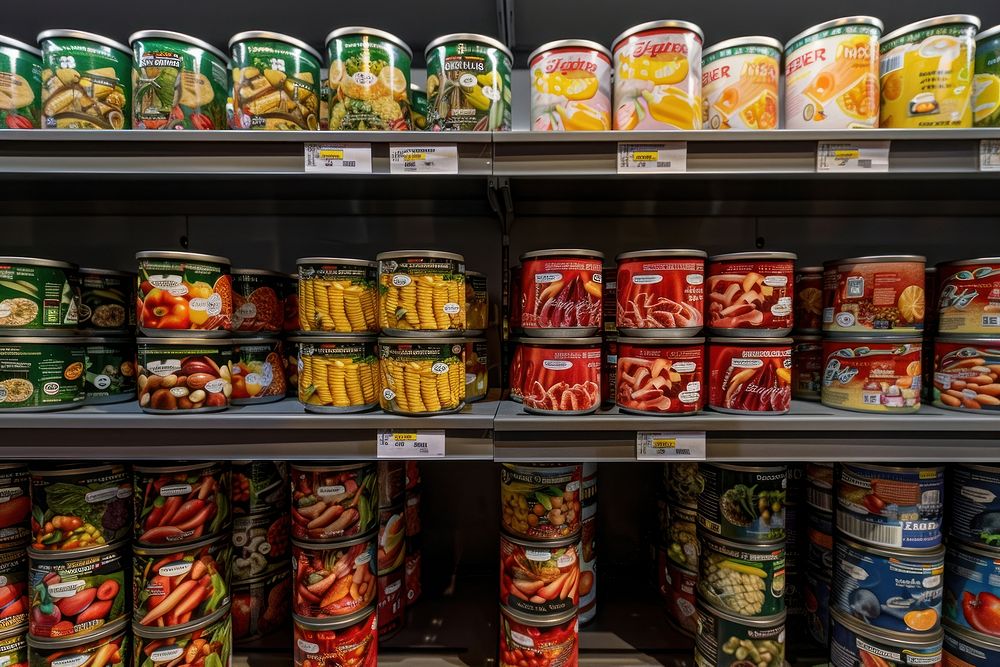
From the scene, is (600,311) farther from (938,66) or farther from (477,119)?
(938,66)

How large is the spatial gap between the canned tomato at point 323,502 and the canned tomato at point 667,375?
775mm

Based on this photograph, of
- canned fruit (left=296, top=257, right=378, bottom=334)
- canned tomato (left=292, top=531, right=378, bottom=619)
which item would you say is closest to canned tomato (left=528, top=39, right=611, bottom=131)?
canned fruit (left=296, top=257, right=378, bottom=334)

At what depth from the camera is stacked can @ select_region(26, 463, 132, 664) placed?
117 centimetres

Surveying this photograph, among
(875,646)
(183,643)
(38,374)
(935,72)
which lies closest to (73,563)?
(183,643)

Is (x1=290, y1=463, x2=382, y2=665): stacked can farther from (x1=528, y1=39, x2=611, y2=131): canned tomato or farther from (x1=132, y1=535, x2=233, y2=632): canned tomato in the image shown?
(x1=528, y1=39, x2=611, y2=131): canned tomato

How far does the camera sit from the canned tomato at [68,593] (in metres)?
1.17

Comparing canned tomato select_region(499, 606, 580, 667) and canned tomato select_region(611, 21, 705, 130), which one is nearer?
canned tomato select_region(611, 21, 705, 130)

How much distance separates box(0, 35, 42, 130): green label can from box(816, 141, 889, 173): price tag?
196cm

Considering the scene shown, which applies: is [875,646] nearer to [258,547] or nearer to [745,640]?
[745,640]

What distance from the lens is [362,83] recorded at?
1188mm

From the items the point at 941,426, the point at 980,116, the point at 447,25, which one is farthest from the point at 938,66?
the point at 447,25

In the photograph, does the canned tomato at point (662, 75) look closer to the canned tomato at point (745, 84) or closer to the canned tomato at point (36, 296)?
the canned tomato at point (745, 84)

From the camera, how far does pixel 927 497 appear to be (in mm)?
1210

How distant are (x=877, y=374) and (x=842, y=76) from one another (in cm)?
74
